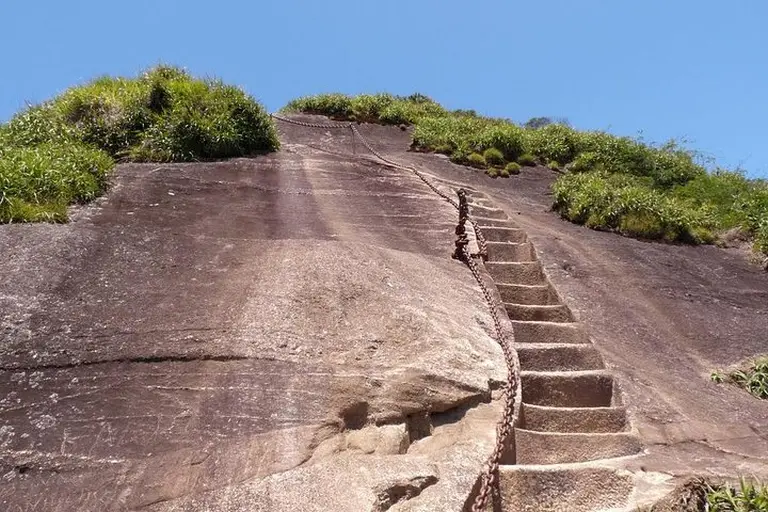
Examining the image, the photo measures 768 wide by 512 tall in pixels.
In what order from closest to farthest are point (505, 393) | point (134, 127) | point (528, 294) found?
1. point (505, 393)
2. point (528, 294)
3. point (134, 127)

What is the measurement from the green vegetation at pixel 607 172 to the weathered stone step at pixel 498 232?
271 cm

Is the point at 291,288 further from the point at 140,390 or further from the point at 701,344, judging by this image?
the point at 701,344

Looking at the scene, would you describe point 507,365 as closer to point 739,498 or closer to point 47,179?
point 739,498

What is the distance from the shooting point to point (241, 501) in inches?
142

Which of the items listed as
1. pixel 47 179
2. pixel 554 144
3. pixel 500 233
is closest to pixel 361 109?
pixel 554 144

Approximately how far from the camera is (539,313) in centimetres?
720

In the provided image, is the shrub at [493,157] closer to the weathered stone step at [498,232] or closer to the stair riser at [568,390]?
the weathered stone step at [498,232]

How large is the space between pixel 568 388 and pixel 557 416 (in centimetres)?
43

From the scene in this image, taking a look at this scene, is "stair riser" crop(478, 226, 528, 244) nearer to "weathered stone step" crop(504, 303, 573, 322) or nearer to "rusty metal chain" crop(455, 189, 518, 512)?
"rusty metal chain" crop(455, 189, 518, 512)

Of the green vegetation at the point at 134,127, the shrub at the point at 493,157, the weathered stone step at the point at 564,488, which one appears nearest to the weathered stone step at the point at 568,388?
the weathered stone step at the point at 564,488

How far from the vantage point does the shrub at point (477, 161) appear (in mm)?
16403

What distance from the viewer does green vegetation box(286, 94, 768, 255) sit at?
39.3 feet

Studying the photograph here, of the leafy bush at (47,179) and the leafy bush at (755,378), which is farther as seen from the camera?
the leafy bush at (47,179)

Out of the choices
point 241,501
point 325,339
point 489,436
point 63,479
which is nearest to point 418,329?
point 325,339
